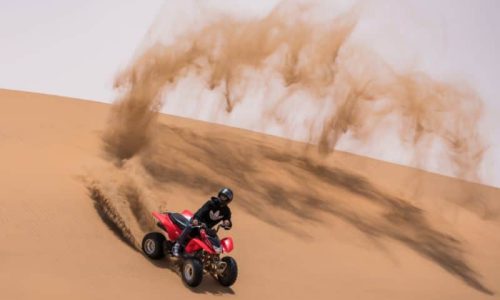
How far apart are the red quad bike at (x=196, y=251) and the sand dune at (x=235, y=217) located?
22 cm

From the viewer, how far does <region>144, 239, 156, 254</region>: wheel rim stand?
383 inches

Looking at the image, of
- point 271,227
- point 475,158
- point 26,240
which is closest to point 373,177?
point 475,158

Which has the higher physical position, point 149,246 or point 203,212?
point 203,212

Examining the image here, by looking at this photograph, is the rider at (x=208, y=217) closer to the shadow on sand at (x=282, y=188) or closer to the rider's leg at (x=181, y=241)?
the rider's leg at (x=181, y=241)

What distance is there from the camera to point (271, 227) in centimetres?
1337

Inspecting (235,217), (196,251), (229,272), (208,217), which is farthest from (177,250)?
(235,217)

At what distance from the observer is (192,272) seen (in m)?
8.99

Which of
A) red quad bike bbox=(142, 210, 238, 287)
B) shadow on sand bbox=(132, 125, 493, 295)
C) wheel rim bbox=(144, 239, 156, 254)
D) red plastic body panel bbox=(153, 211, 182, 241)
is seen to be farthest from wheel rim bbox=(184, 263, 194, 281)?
shadow on sand bbox=(132, 125, 493, 295)

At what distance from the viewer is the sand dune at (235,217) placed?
9.21m

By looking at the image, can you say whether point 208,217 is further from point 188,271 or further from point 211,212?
point 188,271

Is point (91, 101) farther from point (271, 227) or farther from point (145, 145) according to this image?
point (271, 227)

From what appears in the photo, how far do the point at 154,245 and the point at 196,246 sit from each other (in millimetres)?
821

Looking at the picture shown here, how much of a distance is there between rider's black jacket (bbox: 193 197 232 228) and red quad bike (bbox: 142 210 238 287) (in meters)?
0.17

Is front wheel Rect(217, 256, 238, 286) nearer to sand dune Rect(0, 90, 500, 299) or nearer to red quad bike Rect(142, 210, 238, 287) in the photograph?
red quad bike Rect(142, 210, 238, 287)
